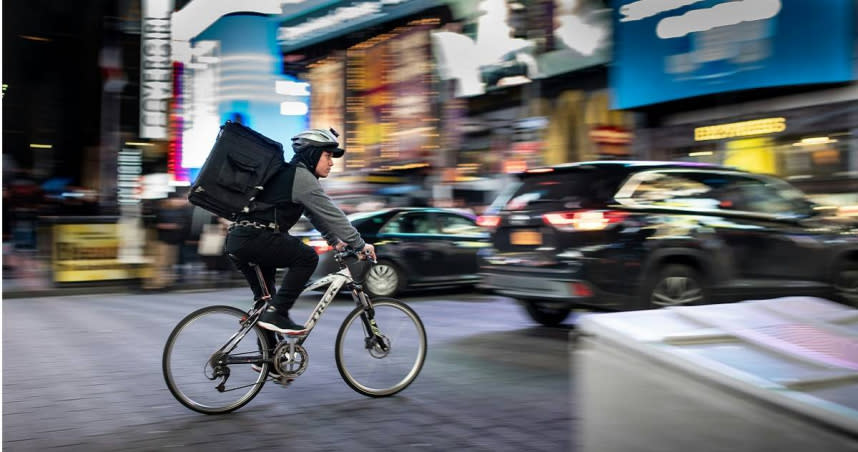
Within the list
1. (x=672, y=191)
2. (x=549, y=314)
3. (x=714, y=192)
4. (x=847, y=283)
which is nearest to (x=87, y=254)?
(x=549, y=314)

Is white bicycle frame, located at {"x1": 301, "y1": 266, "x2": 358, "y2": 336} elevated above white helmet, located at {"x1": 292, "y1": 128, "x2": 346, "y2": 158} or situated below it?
below

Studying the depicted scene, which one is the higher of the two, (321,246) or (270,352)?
(321,246)

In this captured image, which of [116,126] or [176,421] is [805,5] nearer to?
[176,421]

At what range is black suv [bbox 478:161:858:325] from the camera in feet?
24.9

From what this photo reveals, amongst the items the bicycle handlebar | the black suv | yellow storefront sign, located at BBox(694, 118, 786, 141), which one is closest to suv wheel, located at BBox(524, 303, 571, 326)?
the black suv

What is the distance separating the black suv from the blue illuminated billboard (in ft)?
27.6

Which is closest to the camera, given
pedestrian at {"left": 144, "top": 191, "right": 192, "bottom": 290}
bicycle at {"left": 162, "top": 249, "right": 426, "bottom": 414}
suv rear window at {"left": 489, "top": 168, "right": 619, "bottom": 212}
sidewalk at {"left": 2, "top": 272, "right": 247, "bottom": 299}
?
bicycle at {"left": 162, "top": 249, "right": 426, "bottom": 414}

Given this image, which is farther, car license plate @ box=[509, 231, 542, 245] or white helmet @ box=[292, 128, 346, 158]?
car license plate @ box=[509, 231, 542, 245]

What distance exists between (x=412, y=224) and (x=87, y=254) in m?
6.30

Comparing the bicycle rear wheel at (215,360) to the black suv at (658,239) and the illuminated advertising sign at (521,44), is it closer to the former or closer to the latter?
the black suv at (658,239)

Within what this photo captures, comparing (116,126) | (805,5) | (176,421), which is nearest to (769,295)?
(176,421)

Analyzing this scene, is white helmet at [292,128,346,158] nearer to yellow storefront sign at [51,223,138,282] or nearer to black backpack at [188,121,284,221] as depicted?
black backpack at [188,121,284,221]

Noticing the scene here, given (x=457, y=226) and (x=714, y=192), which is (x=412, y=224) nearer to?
(x=457, y=226)

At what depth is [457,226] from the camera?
13.4 m
